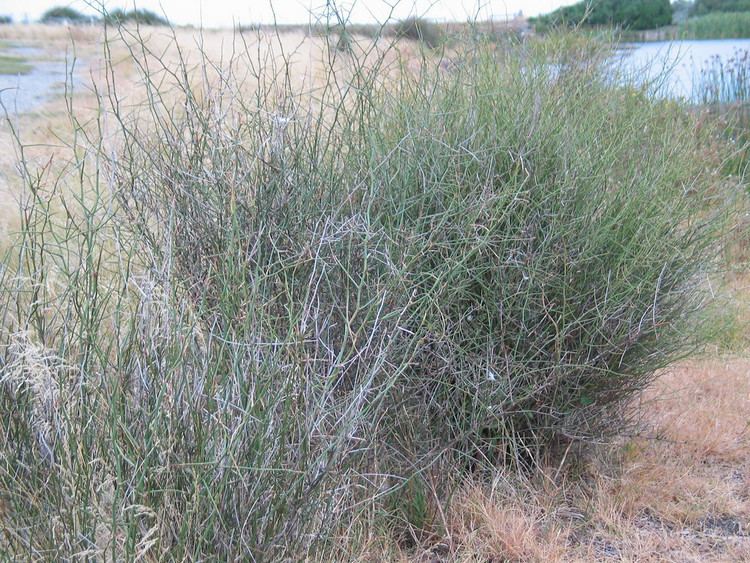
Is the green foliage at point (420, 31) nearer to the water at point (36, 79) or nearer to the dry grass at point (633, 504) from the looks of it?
the dry grass at point (633, 504)

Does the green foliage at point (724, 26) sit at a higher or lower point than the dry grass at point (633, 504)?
higher

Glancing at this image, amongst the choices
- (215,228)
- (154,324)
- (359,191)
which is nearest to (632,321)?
(359,191)

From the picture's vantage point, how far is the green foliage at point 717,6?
8028mm

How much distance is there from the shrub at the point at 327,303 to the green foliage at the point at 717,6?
182 inches

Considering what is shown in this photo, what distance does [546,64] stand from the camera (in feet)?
13.9

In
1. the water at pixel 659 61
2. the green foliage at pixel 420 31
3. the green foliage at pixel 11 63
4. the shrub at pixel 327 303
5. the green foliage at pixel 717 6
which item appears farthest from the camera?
the green foliage at pixel 717 6

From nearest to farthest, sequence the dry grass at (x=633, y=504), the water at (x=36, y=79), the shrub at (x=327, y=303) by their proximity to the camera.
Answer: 1. the shrub at (x=327, y=303)
2. the dry grass at (x=633, y=504)
3. the water at (x=36, y=79)

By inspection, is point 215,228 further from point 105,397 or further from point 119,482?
point 119,482

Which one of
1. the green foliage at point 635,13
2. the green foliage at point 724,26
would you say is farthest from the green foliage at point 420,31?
the green foliage at point 724,26

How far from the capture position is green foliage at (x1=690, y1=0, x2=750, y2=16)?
8.03m

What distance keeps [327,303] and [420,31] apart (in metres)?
1.50

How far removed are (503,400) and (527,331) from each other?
1.09 feet

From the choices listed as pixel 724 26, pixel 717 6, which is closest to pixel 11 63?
pixel 717 6

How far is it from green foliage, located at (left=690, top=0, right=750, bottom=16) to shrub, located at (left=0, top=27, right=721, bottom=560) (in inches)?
182
